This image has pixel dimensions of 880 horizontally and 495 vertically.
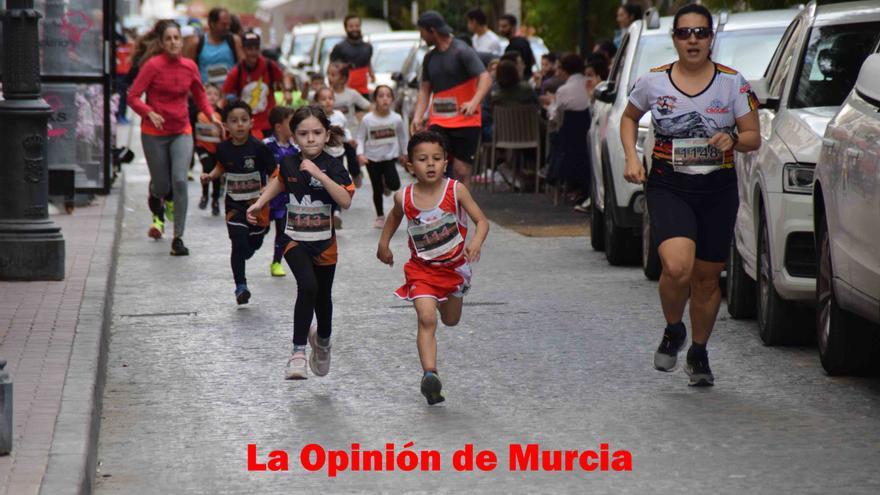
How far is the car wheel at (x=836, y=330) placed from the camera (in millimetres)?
8375

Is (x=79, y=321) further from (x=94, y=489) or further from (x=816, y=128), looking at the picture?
(x=816, y=128)

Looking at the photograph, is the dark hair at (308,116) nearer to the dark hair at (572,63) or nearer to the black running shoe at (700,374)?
the black running shoe at (700,374)

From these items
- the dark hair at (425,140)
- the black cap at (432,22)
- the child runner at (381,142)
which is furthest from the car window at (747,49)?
the dark hair at (425,140)

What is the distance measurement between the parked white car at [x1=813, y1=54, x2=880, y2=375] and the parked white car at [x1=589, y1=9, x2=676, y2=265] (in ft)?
14.2

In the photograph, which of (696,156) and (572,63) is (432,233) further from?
(572,63)

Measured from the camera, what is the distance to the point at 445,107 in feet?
50.5

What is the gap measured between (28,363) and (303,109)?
183cm

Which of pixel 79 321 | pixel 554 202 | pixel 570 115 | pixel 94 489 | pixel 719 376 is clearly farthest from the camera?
pixel 554 202

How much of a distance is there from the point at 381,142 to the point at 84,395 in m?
10.1

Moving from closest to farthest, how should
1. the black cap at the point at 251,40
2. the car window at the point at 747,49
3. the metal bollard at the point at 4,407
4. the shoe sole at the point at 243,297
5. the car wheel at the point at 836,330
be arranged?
the metal bollard at the point at 4,407
the car wheel at the point at 836,330
the shoe sole at the point at 243,297
the car window at the point at 747,49
the black cap at the point at 251,40

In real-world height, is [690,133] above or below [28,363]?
above

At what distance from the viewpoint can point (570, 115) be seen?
18469 millimetres

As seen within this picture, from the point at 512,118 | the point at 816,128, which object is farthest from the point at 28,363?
the point at 512,118

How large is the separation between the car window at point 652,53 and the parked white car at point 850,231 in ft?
18.0
